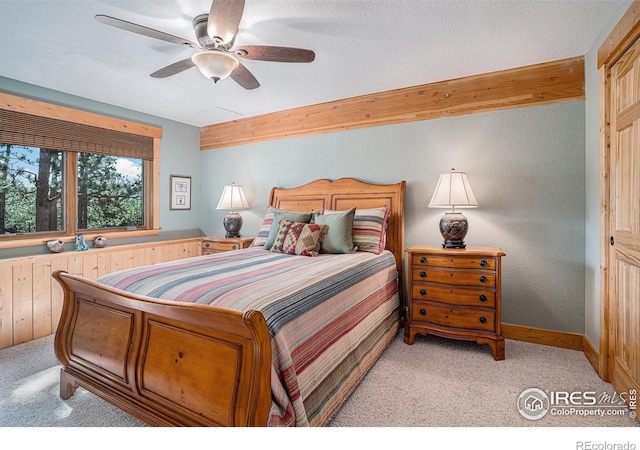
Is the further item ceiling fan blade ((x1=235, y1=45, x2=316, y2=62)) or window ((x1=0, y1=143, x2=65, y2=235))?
window ((x1=0, y1=143, x2=65, y2=235))

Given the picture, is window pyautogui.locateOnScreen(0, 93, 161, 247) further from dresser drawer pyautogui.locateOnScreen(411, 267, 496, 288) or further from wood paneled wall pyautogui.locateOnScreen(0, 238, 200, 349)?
dresser drawer pyautogui.locateOnScreen(411, 267, 496, 288)

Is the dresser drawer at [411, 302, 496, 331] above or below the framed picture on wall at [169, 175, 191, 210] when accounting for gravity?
below

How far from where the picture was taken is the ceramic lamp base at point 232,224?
4148 millimetres

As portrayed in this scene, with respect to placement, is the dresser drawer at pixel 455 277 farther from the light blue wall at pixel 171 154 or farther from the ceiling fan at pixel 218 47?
the light blue wall at pixel 171 154

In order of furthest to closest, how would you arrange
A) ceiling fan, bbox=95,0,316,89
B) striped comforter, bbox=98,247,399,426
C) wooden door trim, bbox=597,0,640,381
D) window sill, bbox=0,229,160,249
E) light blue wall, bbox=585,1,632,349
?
window sill, bbox=0,229,160,249, light blue wall, bbox=585,1,632,349, wooden door trim, bbox=597,0,640,381, ceiling fan, bbox=95,0,316,89, striped comforter, bbox=98,247,399,426

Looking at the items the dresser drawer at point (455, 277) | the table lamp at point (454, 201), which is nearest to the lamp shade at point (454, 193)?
the table lamp at point (454, 201)

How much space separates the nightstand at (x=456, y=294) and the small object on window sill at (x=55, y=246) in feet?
11.0

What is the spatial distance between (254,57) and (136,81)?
166cm

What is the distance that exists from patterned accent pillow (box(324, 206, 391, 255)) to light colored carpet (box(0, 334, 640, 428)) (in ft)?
2.88

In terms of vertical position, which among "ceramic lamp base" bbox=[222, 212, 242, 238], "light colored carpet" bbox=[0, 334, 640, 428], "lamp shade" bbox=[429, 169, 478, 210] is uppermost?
"lamp shade" bbox=[429, 169, 478, 210]

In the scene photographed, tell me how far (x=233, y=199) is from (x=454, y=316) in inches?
113

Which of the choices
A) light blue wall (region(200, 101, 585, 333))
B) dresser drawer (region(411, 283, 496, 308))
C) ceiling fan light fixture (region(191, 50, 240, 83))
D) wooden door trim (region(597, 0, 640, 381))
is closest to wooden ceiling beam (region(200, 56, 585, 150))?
light blue wall (region(200, 101, 585, 333))

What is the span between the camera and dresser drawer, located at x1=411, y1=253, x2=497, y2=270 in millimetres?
2536

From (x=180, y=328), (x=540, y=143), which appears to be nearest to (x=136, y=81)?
(x=180, y=328)
